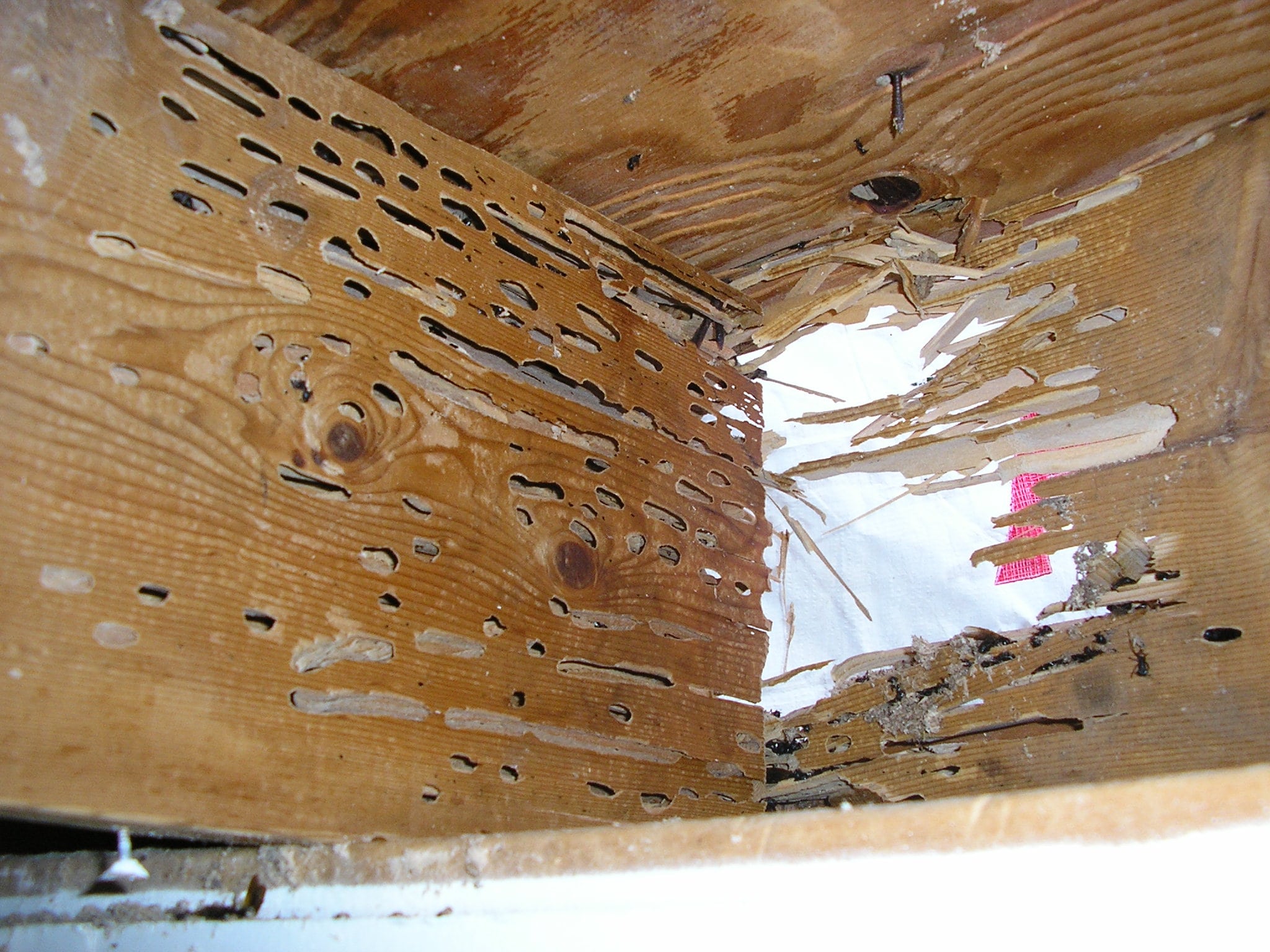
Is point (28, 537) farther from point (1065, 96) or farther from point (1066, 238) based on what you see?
point (1066, 238)

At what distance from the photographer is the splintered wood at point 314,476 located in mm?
619

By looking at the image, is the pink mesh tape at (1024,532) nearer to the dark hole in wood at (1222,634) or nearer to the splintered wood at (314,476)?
the dark hole in wood at (1222,634)

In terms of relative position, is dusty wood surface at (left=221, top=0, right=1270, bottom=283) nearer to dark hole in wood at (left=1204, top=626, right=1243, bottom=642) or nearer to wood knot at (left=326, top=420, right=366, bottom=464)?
wood knot at (left=326, top=420, right=366, bottom=464)

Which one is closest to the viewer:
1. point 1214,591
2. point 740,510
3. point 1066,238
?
point 1214,591

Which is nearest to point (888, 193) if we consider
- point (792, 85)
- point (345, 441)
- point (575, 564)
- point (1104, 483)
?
point (792, 85)

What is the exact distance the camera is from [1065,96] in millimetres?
964

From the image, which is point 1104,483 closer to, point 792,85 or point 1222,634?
point 1222,634

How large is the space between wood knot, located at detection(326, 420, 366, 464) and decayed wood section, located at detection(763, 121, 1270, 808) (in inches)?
28.0

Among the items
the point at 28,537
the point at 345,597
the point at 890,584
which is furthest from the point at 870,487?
the point at 28,537

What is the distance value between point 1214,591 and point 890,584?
0.40 meters

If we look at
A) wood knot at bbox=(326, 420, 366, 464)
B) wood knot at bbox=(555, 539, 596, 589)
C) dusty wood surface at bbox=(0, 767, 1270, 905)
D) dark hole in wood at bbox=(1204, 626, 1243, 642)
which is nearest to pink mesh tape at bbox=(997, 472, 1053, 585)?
dark hole in wood at bbox=(1204, 626, 1243, 642)

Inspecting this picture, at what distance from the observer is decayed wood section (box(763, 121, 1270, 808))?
3.01 feet

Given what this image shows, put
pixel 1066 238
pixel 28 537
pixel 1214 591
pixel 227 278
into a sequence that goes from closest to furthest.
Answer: pixel 28 537, pixel 227 278, pixel 1214 591, pixel 1066 238

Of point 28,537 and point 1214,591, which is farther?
point 1214,591
